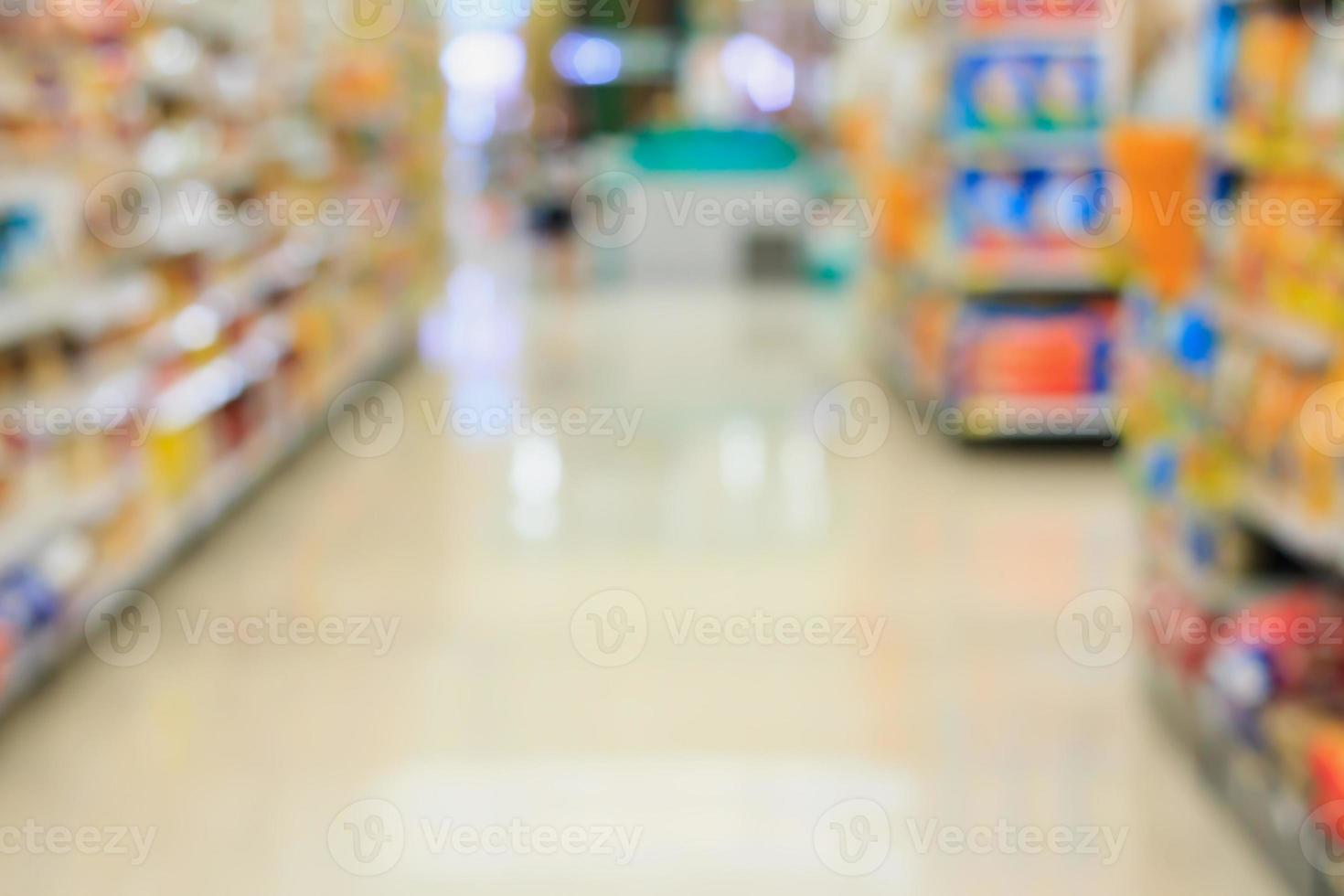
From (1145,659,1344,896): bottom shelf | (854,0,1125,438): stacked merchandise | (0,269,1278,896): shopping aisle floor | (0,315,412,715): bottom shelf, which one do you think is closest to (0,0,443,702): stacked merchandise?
(0,315,412,715): bottom shelf

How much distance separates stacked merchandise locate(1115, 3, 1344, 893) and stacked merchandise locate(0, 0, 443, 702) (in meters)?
2.53

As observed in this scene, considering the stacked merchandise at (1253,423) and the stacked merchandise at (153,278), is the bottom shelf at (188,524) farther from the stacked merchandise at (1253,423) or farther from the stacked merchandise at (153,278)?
the stacked merchandise at (1253,423)

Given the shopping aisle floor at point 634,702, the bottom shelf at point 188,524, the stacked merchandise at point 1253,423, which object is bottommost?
the shopping aisle floor at point 634,702

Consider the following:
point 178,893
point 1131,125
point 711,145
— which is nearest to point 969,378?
point 1131,125

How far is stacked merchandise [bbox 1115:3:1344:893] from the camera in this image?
279cm

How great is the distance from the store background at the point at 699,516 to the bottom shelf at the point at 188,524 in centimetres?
3

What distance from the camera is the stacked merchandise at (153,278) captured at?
3756 mm

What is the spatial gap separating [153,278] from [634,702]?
2136 mm

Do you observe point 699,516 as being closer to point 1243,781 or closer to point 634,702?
point 634,702

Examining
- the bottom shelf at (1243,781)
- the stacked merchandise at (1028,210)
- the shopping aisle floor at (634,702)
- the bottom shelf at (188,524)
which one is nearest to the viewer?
the bottom shelf at (1243,781)

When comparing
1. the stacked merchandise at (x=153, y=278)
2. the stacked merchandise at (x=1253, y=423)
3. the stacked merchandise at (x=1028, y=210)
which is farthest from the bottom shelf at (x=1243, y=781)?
the stacked merchandise at (x=1028, y=210)

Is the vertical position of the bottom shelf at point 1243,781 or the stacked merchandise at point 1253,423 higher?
the stacked merchandise at point 1253,423

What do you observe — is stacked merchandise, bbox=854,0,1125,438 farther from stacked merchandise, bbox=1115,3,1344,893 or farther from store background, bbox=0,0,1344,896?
stacked merchandise, bbox=1115,3,1344,893

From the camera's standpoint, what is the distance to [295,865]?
293 centimetres
